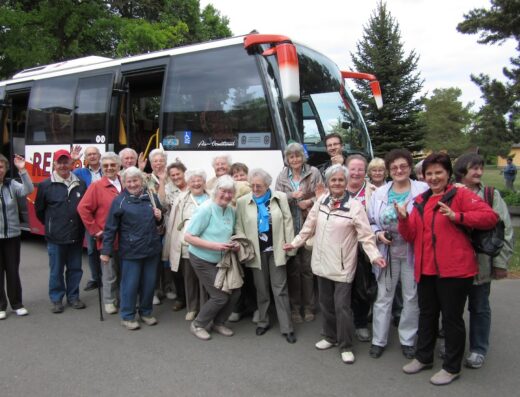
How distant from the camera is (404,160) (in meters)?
3.78

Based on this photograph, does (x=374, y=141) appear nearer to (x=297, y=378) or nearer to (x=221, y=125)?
(x=221, y=125)

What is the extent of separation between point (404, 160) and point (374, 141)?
16158 mm

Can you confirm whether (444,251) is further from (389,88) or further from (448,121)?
(448,121)

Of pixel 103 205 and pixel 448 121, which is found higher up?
pixel 448 121

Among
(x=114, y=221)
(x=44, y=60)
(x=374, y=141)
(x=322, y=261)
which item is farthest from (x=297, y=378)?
(x=374, y=141)

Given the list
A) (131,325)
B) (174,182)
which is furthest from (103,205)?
(131,325)

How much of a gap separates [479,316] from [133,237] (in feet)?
10.8

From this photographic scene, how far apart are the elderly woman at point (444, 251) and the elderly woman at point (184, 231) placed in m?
2.15

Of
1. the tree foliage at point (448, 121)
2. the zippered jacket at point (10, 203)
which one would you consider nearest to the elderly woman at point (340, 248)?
the zippered jacket at point (10, 203)

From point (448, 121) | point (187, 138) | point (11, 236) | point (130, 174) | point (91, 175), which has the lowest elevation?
point (11, 236)

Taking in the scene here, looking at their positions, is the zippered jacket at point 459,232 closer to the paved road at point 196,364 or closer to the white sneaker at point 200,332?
the paved road at point 196,364

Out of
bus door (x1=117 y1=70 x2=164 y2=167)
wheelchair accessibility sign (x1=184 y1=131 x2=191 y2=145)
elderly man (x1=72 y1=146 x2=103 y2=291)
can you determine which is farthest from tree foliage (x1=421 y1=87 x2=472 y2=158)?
elderly man (x1=72 y1=146 x2=103 y2=291)

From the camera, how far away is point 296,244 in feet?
13.4

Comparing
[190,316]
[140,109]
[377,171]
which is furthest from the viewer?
[140,109]
